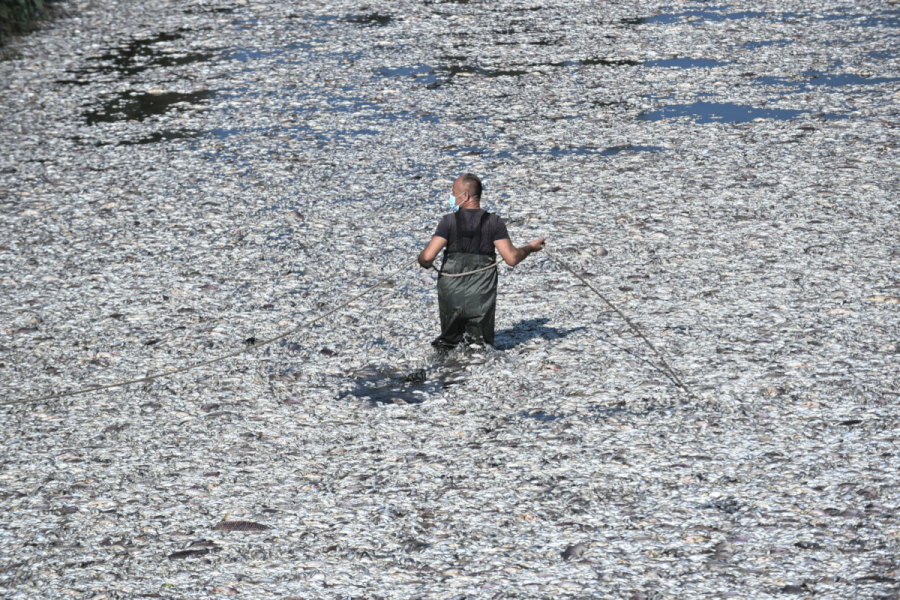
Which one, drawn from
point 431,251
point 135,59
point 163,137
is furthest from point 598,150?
point 135,59

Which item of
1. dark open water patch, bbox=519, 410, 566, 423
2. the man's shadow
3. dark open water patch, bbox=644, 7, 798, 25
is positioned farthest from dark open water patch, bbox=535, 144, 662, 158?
dark open water patch, bbox=644, 7, 798, 25

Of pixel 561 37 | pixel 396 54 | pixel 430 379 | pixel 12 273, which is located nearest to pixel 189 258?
pixel 12 273

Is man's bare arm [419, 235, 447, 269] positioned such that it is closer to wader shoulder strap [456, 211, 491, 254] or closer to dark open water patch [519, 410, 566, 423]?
wader shoulder strap [456, 211, 491, 254]

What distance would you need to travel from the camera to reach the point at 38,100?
21.0 meters

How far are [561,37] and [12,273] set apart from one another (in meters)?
15.3

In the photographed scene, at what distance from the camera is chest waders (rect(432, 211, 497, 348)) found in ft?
32.9

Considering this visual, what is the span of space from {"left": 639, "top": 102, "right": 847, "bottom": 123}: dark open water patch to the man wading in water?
9075mm

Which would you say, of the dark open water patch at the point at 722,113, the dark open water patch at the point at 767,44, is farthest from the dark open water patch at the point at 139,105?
the dark open water patch at the point at 767,44

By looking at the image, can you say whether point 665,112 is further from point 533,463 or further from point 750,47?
point 533,463

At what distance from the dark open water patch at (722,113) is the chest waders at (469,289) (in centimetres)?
912

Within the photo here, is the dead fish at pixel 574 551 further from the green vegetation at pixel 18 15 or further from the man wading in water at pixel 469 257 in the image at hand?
the green vegetation at pixel 18 15

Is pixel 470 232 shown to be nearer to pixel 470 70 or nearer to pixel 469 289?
pixel 469 289

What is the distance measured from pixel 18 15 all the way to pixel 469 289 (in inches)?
904

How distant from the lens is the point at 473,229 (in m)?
9.98
